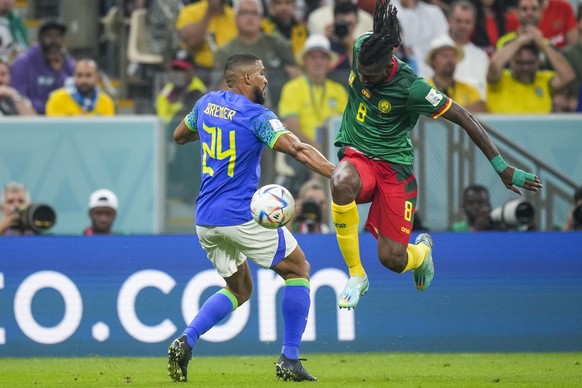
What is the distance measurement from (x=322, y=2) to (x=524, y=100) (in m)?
4.02

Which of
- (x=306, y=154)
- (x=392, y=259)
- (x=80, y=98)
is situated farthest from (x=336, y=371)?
(x=80, y=98)

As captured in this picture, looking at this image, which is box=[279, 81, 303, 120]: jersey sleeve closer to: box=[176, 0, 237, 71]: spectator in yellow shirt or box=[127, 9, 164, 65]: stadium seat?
box=[176, 0, 237, 71]: spectator in yellow shirt

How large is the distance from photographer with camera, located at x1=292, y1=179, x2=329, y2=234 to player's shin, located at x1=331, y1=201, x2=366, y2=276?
152 inches

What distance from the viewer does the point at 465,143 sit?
577 inches

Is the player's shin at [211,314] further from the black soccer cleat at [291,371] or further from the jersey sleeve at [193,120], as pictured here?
the jersey sleeve at [193,120]

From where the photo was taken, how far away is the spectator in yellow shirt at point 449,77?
15844 millimetres

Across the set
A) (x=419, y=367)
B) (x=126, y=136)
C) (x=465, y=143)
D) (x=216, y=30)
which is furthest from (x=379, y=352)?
(x=216, y=30)

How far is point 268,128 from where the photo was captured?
939 cm

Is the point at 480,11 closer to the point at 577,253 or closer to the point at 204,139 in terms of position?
the point at 577,253

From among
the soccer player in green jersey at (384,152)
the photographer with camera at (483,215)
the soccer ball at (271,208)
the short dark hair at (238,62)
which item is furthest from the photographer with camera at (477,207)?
the soccer ball at (271,208)

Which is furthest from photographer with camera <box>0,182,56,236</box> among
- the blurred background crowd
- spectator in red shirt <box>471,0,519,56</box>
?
spectator in red shirt <box>471,0,519,56</box>

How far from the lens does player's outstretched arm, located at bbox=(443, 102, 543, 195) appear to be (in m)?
9.73

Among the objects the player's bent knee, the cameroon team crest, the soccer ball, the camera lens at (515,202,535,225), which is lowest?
the player's bent knee

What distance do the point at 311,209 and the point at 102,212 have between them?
242 centimetres
